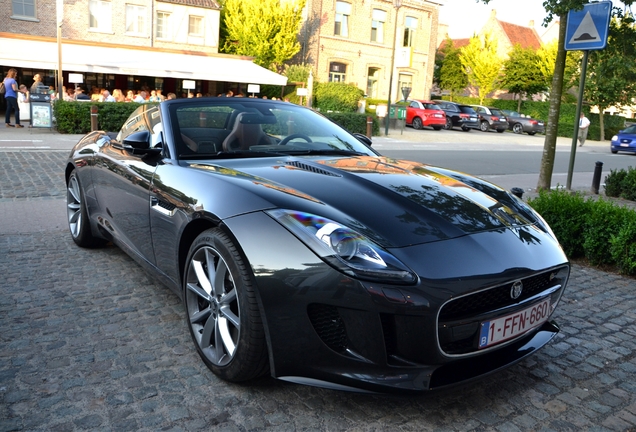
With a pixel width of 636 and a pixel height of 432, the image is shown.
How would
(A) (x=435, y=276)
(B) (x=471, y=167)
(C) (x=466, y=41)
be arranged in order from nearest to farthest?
(A) (x=435, y=276)
(B) (x=471, y=167)
(C) (x=466, y=41)

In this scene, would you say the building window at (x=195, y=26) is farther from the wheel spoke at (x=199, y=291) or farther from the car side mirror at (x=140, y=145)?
the wheel spoke at (x=199, y=291)

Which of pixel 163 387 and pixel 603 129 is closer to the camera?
pixel 163 387

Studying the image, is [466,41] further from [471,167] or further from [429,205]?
[429,205]

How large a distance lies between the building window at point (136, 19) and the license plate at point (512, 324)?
3181 centimetres

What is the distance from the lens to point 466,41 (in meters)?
63.3

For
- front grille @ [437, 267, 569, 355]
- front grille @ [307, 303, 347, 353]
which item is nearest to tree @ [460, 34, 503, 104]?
front grille @ [437, 267, 569, 355]

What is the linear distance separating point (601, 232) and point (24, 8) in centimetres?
2971

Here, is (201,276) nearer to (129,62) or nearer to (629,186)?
(629,186)

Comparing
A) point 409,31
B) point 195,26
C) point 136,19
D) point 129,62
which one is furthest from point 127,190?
point 409,31

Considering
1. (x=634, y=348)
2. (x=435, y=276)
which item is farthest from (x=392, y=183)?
(x=634, y=348)

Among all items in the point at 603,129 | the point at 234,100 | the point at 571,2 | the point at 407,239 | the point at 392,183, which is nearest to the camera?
the point at 407,239

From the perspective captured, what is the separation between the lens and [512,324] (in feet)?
8.91

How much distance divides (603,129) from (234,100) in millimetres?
39024

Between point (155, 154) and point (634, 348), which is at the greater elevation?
point (155, 154)
